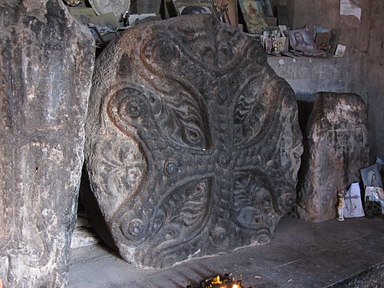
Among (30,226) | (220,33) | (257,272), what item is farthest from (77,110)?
(257,272)

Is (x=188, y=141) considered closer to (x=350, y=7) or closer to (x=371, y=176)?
(x=371, y=176)

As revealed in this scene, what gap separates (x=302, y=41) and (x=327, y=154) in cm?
97

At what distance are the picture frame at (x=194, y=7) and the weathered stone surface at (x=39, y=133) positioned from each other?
1.36 metres

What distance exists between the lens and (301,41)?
4.04 m

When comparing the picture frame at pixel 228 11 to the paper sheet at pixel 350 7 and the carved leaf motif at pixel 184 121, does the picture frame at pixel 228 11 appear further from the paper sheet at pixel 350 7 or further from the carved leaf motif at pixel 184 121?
the carved leaf motif at pixel 184 121

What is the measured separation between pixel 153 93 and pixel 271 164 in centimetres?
82

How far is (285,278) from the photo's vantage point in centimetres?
265

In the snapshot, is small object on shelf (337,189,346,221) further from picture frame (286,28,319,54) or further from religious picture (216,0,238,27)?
religious picture (216,0,238,27)

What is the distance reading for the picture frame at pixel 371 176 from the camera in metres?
3.69

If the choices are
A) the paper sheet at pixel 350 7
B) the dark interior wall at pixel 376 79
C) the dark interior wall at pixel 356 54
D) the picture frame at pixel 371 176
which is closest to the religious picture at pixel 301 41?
the dark interior wall at pixel 356 54

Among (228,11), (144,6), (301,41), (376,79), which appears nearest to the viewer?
(144,6)

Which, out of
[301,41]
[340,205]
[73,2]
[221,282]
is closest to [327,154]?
[340,205]

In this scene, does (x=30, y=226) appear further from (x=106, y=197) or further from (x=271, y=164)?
(x=271, y=164)

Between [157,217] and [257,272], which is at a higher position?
[157,217]
